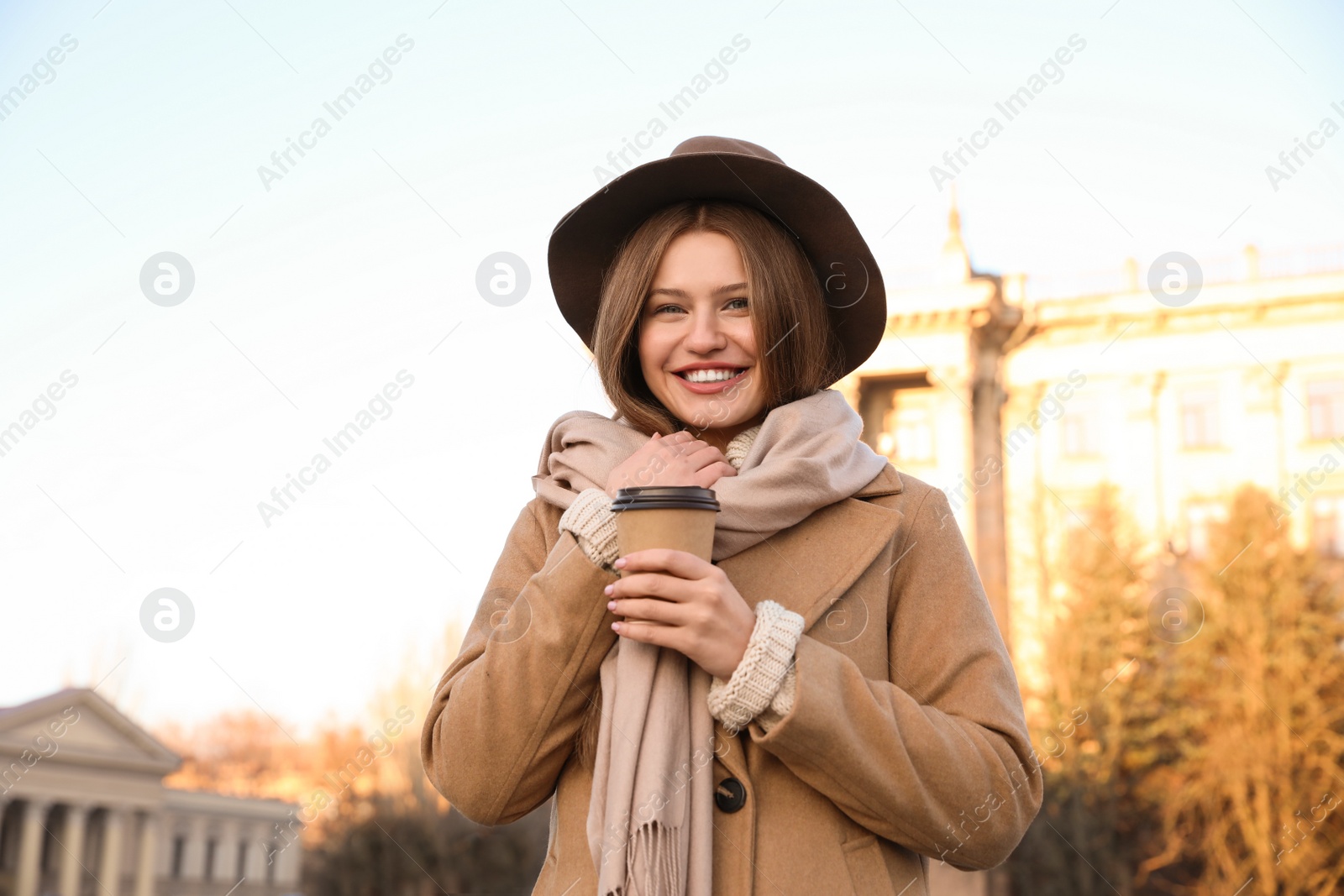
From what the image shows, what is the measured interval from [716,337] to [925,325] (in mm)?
28454

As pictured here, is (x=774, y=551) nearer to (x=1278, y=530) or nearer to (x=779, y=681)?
(x=779, y=681)

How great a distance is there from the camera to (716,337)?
85.7 inches

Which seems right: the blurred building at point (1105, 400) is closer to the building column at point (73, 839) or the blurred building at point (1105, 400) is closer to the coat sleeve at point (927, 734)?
the coat sleeve at point (927, 734)

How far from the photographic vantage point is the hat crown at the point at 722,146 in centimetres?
233

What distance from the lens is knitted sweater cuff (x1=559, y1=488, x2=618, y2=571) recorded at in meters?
1.86

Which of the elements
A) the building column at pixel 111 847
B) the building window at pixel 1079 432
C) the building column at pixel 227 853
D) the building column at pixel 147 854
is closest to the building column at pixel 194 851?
the building column at pixel 227 853

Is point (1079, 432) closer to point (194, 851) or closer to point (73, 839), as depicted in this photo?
point (194, 851)

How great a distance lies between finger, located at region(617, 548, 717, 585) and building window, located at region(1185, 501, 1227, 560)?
2754 cm

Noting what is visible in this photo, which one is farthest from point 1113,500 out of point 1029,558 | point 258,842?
point 258,842

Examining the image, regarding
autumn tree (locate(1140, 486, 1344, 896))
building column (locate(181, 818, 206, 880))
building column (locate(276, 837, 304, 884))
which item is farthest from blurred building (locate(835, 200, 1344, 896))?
building column (locate(181, 818, 206, 880))

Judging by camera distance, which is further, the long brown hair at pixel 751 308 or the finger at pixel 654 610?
the long brown hair at pixel 751 308

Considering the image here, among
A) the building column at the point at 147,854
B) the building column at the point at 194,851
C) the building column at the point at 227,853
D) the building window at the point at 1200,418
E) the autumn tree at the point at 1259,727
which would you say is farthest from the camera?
the building column at the point at 194,851

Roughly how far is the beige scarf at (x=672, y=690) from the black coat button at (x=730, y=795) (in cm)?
2

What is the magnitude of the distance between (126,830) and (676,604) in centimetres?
4857
